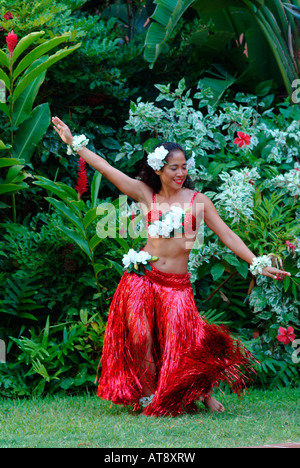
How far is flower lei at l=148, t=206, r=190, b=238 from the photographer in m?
3.91

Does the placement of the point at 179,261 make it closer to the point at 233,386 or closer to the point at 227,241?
the point at 227,241

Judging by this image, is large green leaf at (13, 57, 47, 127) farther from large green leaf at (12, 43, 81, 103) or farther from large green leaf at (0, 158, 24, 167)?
large green leaf at (0, 158, 24, 167)

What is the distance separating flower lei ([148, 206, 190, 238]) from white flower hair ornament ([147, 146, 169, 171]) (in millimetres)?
252

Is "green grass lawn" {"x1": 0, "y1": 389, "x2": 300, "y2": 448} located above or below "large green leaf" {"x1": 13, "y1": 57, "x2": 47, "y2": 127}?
below

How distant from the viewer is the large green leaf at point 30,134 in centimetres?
512

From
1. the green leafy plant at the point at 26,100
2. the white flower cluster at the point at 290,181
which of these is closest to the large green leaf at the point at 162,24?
the green leafy plant at the point at 26,100

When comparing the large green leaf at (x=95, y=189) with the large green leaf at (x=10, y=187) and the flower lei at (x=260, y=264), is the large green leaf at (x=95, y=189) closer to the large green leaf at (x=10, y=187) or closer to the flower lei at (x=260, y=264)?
the large green leaf at (x=10, y=187)

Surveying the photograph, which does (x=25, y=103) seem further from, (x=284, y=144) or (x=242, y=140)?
(x=284, y=144)

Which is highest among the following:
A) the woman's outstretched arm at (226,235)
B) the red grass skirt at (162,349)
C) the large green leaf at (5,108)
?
the large green leaf at (5,108)

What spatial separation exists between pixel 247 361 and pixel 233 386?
0.80 feet

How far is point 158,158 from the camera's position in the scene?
12.9 feet

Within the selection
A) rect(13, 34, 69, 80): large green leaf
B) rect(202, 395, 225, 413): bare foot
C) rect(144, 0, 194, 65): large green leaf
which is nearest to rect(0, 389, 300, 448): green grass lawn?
rect(202, 395, 225, 413): bare foot

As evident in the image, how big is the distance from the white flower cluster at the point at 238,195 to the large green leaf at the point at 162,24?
1.36 m
